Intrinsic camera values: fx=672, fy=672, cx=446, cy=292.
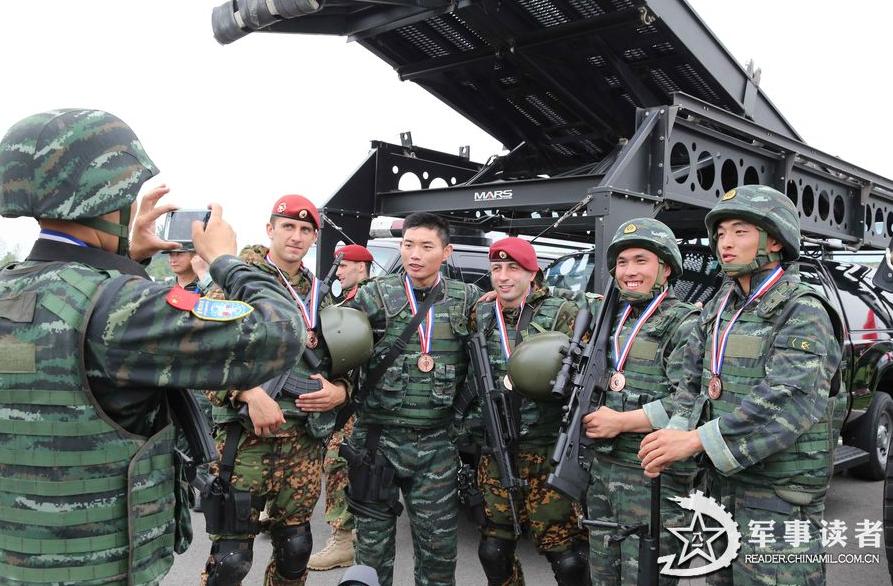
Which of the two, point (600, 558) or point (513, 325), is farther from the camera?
point (513, 325)

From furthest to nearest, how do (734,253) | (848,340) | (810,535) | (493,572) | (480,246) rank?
1. (480,246)
2. (848,340)
3. (493,572)
4. (734,253)
5. (810,535)

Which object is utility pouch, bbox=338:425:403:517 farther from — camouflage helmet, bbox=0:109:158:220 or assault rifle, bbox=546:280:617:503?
camouflage helmet, bbox=0:109:158:220

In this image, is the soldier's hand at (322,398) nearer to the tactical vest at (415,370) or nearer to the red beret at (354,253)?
the tactical vest at (415,370)

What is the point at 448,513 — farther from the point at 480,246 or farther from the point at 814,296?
the point at 480,246

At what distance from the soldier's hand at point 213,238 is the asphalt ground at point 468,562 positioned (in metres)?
2.96

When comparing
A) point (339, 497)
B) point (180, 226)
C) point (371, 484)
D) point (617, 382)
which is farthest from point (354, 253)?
point (180, 226)

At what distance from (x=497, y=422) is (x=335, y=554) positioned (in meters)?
2.03

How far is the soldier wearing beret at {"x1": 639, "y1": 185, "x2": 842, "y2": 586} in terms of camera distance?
2.41m

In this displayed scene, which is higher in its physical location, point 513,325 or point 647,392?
point 513,325

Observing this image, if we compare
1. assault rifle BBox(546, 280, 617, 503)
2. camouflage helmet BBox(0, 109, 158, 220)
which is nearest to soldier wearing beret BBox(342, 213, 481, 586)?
assault rifle BBox(546, 280, 617, 503)

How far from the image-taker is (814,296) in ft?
8.25

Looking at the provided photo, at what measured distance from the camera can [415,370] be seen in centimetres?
353

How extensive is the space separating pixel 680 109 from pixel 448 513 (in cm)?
289

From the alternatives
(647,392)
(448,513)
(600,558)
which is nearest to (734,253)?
(647,392)
